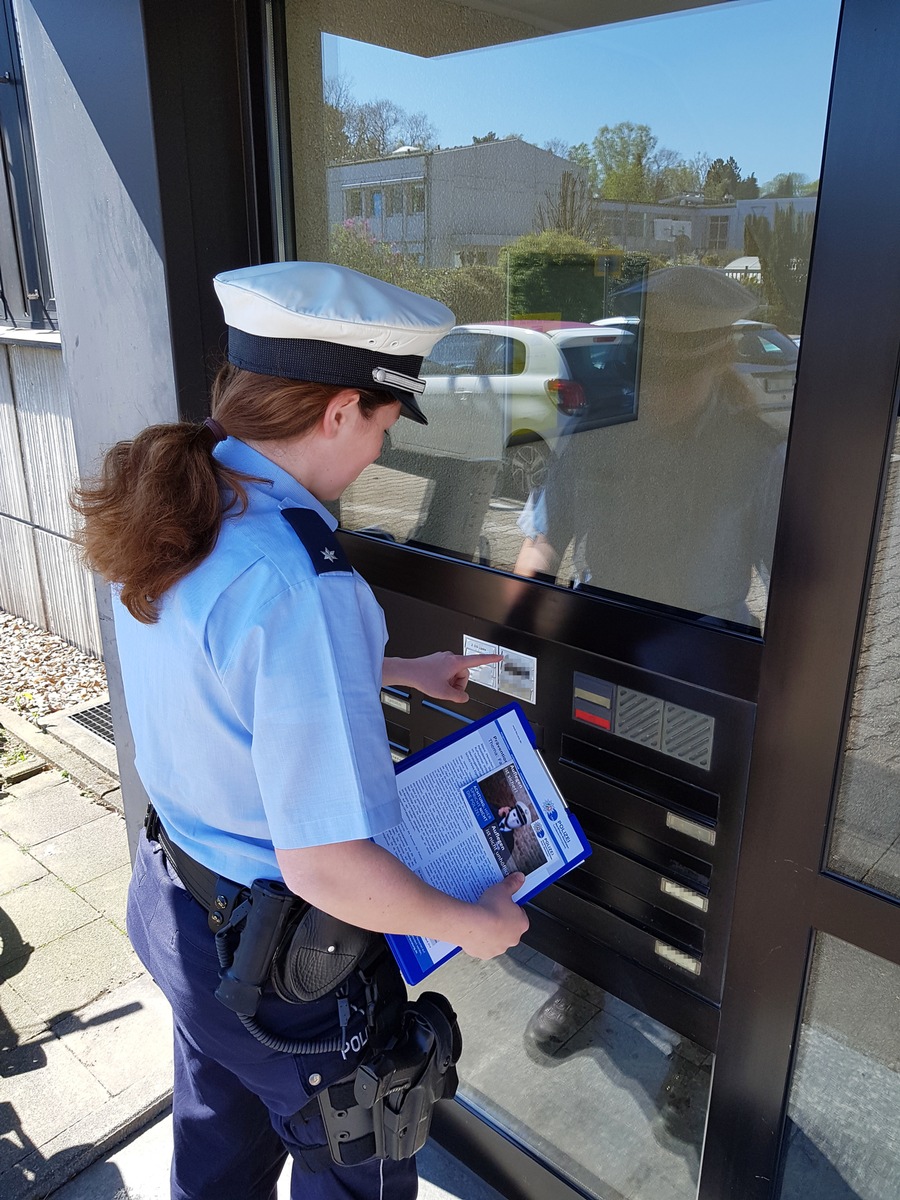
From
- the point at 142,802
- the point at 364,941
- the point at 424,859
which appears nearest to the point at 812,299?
the point at 424,859

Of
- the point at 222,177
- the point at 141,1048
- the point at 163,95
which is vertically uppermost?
the point at 163,95

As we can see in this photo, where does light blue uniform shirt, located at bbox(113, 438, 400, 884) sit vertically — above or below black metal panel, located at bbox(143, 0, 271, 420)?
below

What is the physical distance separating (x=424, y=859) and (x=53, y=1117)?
1659mm

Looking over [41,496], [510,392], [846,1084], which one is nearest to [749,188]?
[510,392]

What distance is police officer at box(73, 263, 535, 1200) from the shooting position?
1.16 meters

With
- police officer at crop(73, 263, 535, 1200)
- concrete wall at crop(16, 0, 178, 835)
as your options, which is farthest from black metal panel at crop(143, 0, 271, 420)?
police officer at crop(73, 263, 535, 1200)

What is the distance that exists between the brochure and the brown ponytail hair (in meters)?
0.53

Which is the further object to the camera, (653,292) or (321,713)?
(653,292)

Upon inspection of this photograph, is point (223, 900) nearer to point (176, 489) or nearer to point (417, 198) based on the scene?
point (176, 489)

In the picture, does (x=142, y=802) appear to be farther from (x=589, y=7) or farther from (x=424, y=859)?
(x=589, y=7)

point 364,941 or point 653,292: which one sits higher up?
point 653,292

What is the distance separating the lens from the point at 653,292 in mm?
1529

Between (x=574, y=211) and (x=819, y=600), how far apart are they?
804mm

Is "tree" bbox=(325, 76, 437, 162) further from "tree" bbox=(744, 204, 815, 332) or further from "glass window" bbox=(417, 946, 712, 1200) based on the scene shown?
"glass window" bbox=(417, 946, 712, 1200)
